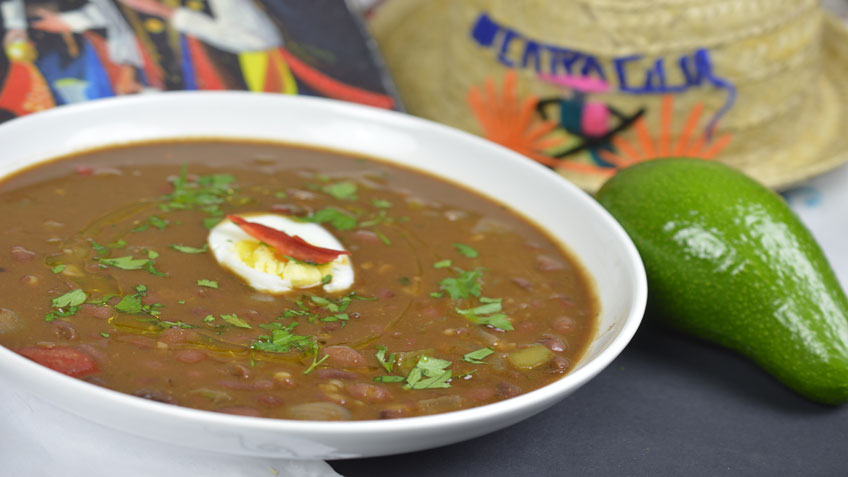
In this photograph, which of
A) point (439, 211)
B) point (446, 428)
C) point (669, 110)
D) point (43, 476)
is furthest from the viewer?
point (669, 110)

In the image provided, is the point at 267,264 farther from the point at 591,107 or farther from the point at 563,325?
the point at 591,107

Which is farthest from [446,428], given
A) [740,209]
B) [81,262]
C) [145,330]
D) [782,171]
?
[782,171]

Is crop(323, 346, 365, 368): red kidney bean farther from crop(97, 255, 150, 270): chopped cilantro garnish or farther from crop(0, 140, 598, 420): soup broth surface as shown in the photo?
crop(97, 255, 150, 270): chopped cilantro garnish

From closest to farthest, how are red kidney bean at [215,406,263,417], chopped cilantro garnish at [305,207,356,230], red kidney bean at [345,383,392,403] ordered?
red kidney bean at [215,406,263,417] → red kidney bean at [345,383,392,403] → chopped cilantro garnish at [305,207,356,230]

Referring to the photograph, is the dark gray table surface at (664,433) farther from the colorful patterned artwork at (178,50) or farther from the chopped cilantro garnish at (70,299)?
A: the colorful patterned artwork at (178,50)

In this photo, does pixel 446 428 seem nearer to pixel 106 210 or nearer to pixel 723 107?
pixel 106 210

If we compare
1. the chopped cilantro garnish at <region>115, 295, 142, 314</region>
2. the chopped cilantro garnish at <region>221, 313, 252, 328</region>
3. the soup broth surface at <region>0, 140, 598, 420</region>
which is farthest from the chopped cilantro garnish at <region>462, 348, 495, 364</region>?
the chopped cilantro garnish at <region>115, 295, 142, 314</region>
